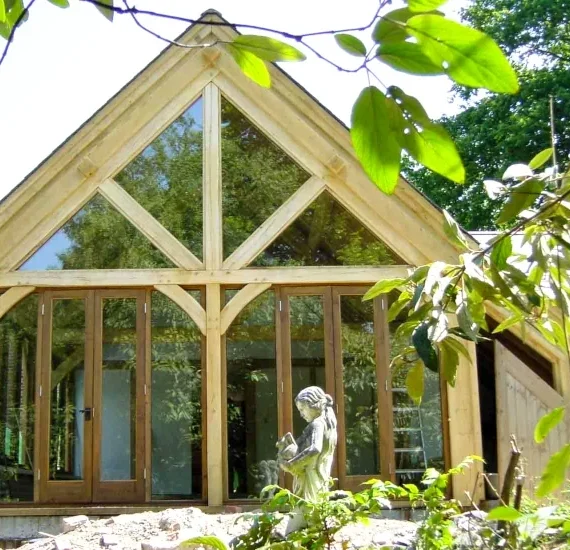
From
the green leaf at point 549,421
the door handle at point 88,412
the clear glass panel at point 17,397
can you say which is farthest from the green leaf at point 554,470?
the clear glass panel at point 17,397

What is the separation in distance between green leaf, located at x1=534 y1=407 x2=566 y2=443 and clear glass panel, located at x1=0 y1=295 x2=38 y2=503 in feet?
31.2

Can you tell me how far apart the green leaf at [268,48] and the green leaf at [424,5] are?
0.13 metres

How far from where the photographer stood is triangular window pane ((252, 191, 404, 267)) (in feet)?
33.0

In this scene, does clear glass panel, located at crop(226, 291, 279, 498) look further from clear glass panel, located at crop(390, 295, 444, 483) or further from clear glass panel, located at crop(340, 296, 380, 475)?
clear glass panel, located at crop(390, 295, 444, 483)

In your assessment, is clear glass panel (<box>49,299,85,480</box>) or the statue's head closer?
the statue's head

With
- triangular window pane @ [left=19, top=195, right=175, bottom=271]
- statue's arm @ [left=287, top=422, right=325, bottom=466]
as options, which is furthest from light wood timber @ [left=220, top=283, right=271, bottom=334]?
statue's arm @ [left=287, top=422, right=325, bottom=466]

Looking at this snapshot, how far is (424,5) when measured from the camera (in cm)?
82

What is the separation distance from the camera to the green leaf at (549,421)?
889mm

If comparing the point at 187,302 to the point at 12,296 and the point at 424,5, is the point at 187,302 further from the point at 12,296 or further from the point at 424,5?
the point at 424,5

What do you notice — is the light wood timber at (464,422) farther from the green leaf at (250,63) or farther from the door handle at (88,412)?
the green leaf at (250,63)

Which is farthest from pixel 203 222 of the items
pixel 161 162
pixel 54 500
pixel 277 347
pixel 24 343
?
pixel 54 500

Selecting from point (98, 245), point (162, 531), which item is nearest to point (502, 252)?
point (162, 531)

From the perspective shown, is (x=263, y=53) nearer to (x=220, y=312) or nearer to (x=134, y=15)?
(x=134, y=15)

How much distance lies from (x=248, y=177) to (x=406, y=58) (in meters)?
9.48
